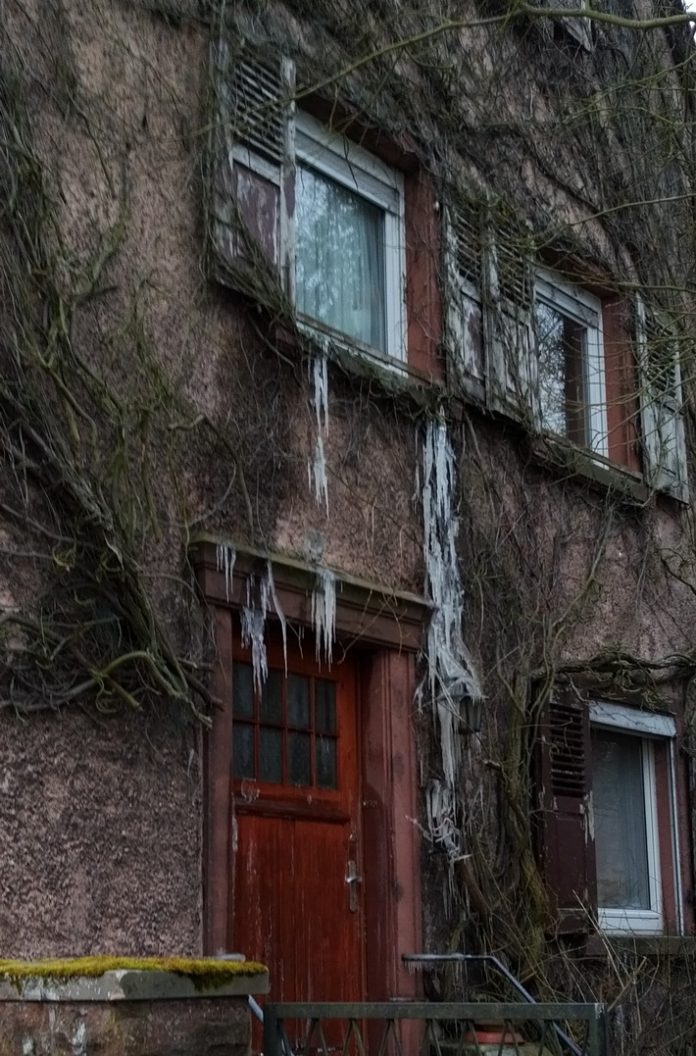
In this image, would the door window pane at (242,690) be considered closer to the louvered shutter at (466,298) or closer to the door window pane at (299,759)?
the door window pane at (299,759)

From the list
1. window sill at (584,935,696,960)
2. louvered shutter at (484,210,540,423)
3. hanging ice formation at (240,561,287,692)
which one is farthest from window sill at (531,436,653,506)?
hanging ice formation at (240,561,287,692)

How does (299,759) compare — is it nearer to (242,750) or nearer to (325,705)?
(325,705)

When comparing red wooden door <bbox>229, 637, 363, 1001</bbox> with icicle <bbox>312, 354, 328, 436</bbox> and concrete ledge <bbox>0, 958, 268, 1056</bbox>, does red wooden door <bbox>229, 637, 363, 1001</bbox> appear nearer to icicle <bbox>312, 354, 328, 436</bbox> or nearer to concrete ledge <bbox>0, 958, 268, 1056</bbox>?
icicle <bbox>312, 354, 328, 436</bbox>

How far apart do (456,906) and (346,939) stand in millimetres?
694

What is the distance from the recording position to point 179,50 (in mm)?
6652

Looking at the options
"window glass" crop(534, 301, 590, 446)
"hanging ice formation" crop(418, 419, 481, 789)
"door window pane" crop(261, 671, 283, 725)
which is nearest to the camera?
"door window pane" crop(261, 671, 283, 725)

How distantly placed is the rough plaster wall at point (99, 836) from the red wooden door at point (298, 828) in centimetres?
42

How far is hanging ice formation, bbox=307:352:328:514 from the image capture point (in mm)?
6852

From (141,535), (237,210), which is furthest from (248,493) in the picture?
(237,210)

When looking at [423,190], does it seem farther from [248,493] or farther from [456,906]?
[456,906]

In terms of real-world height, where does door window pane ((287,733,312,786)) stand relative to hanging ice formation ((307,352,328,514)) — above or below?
below

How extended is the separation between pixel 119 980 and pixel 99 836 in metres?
1.72

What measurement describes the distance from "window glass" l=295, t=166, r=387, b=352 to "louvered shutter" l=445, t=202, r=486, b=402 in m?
0.37

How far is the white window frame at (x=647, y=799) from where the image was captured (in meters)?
8.78
